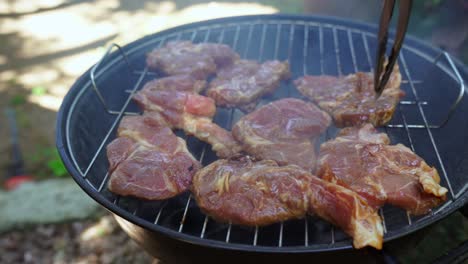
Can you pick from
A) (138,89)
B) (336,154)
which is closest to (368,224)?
(336,154)

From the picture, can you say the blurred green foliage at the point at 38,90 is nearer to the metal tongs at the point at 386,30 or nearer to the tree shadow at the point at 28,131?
the tree shadow at the point at 28,131

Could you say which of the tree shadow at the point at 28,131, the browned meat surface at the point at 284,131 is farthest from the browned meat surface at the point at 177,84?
the tree shadow at the point at 28,131

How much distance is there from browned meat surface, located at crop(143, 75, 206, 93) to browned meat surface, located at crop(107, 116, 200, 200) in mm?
384

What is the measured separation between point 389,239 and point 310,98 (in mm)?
1487

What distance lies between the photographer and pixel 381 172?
229 centimetres

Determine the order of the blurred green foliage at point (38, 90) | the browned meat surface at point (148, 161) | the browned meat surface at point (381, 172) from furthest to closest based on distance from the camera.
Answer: the blurred green foliage at point (38, 90)
the browned meat surface at point (148, 161)
the browned meat surface at point (381, 172)

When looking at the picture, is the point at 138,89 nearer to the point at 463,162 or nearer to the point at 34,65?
the point at 463,162

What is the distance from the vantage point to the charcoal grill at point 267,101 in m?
2.20

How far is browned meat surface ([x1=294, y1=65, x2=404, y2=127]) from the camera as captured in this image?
2754mm

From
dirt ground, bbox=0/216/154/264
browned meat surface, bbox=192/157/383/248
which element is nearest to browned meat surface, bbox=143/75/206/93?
browned meat surface, bbox=192/157/383/248

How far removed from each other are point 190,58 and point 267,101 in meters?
0.79

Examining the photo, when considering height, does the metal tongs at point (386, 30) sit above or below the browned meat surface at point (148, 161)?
above

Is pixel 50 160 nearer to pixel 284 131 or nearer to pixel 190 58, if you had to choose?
pixel 190 58

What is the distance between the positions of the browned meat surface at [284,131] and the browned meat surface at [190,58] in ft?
2.62
